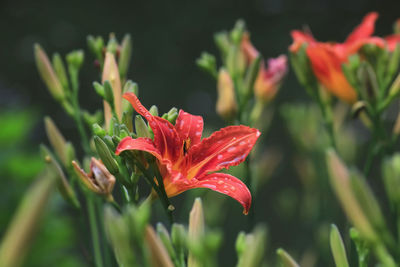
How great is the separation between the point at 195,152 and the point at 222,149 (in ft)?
0.10

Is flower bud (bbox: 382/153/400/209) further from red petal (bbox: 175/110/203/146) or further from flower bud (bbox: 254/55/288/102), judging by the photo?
flower bud (bbox: 254/55/288/102)

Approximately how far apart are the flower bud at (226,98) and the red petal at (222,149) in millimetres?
170

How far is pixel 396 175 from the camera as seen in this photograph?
0.37m

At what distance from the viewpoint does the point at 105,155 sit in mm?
482

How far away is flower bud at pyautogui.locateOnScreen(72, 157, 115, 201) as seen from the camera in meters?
0.52

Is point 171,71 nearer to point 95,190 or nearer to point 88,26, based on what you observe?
point 88,26

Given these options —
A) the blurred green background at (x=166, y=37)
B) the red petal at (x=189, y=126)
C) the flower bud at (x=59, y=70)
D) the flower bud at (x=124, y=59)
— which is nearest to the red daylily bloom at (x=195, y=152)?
the red petal at (x=189, y=126)

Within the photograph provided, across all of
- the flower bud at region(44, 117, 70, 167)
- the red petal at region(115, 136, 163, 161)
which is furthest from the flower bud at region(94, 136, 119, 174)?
the flower bud at region(44, 117, 70, 167)

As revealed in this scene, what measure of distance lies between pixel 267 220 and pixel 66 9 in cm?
147

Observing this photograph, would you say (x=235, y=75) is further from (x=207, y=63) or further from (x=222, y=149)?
(x=222, y=149)

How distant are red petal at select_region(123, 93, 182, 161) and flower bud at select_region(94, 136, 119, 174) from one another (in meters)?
0.05

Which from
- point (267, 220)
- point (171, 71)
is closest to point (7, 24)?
point (171, 71)

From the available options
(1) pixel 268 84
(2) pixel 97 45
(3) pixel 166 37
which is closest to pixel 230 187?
(2) pixel 97 45

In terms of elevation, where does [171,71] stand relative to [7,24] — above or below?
below
